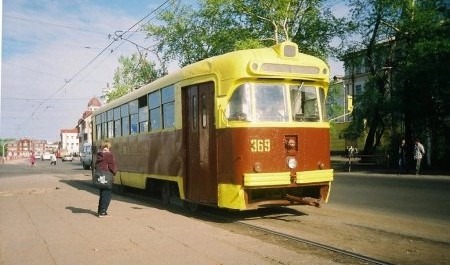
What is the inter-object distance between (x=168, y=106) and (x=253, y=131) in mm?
3355

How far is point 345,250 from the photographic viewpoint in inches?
282

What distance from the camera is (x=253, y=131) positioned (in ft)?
31.4

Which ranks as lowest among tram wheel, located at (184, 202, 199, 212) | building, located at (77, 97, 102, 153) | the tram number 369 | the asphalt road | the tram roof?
the asphalt road

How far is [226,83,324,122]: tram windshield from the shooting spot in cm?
973

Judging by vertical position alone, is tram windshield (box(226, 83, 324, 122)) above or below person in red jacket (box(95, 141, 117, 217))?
above

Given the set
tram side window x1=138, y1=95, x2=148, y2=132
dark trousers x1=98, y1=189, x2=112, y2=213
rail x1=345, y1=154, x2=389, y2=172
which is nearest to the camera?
dark trousers x1=98, y1=189, x2=112, y2=213

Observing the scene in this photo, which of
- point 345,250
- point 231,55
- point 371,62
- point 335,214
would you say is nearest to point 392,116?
point 371,62

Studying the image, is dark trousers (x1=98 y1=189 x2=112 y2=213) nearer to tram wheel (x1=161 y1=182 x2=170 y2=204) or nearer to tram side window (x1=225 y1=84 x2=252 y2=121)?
tram wheel (x1=161 y1=182 x2=170 y2=204)

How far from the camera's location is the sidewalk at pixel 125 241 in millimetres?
6949

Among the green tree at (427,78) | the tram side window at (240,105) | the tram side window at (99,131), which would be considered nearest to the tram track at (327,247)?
the tram side window at (240,105)

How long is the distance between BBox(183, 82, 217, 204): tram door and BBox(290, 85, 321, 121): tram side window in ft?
5.43

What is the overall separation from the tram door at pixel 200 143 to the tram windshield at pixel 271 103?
702 mm

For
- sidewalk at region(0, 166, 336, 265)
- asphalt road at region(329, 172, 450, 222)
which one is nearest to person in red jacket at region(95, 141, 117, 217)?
sidewalk at region(0, 166, 336, 265)

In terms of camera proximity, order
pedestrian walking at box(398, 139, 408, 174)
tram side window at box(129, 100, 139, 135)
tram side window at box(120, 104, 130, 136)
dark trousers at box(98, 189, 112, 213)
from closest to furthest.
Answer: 1. dark trousers at box(98, 189, 112, 213)
2. tram side window at box(129, 100, 139, 135)
3. tram side window at box(120, 104, 130, 136)
4. pedestrian walking at box(398, 139, 408, 174)
